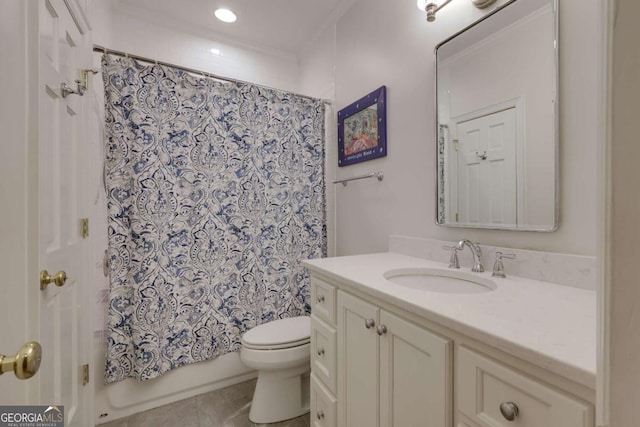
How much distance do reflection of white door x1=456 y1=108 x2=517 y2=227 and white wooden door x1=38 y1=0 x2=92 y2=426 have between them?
1475 mm

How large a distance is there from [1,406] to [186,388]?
55.5 inches

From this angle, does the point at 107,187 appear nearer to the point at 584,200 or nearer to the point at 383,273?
the point at 383,273

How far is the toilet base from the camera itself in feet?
5.07

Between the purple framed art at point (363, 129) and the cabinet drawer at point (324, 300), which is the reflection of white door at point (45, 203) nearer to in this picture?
the cabinet drawer at point (324, 300)

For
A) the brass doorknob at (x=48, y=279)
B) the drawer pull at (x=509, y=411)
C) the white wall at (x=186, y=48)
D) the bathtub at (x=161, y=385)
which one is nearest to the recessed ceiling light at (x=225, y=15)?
the white wall at (x=186, y=48)

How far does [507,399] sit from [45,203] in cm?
137

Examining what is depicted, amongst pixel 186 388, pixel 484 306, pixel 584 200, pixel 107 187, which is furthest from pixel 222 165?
pixel 584 200

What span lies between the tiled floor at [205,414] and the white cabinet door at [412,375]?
0.96 meters

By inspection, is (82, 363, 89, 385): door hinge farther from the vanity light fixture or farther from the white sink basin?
the vanity light fixture

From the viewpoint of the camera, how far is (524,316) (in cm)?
66

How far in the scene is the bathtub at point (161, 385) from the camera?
1.58 m

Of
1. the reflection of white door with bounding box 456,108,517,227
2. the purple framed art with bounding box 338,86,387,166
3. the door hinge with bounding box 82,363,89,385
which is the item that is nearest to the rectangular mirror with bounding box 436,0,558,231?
the reflection of white door with bounding box 456,108,517,227

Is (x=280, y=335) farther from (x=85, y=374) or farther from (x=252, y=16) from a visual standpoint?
(x=252, y=16)

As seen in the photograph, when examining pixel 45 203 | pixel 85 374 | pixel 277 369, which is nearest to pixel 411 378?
pixel 277 369
